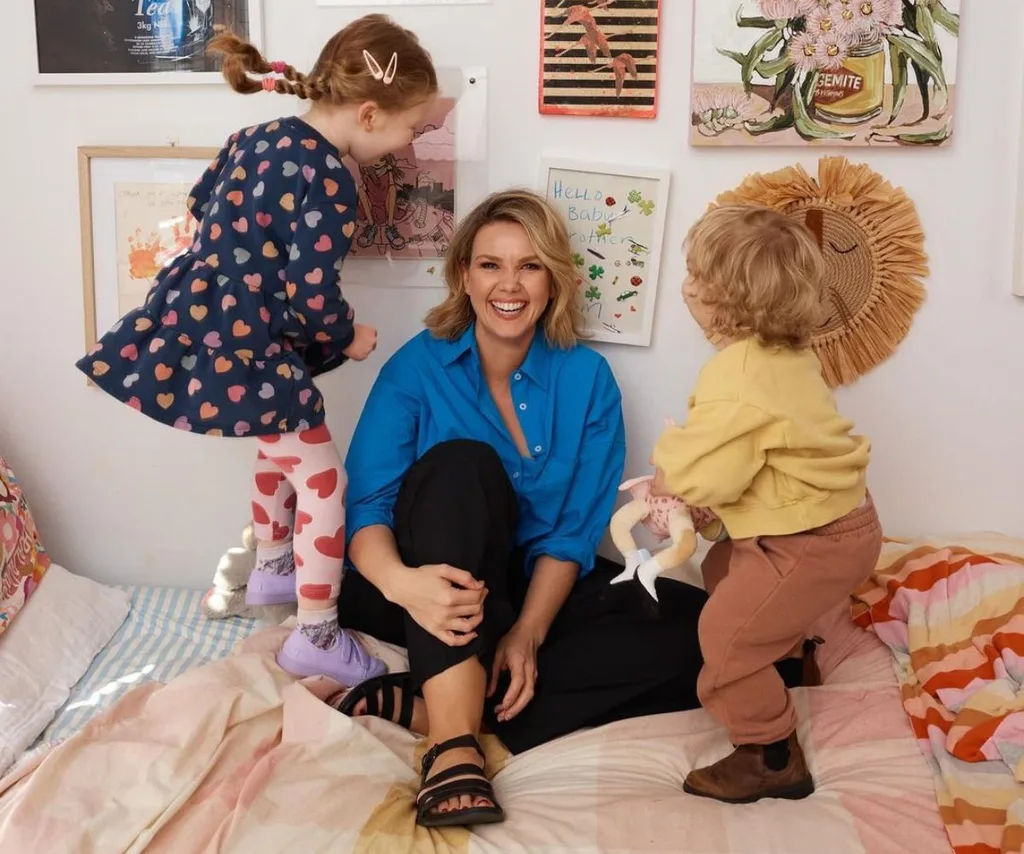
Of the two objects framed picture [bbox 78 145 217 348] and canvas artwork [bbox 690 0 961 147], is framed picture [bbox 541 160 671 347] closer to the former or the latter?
canvas artwork [bbox 690 0 961 147]

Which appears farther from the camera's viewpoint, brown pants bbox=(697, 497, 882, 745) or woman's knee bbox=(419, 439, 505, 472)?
woman's knee bbox=(419, 439, 505, 472)

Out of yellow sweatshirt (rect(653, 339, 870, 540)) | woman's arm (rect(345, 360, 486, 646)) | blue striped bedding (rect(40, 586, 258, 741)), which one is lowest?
blue striped bedding (rect(40, 586, 258, 741))

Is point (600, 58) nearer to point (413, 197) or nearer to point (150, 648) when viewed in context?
point (413, 197)

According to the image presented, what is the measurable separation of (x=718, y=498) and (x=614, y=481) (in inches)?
16.8

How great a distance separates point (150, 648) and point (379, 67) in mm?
1024

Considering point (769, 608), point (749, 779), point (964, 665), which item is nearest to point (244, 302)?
point (769, 608)

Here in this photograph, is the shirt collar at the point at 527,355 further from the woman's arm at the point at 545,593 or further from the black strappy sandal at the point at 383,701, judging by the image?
the black strappy sandal at the point at 383,701

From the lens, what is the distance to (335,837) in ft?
3.72

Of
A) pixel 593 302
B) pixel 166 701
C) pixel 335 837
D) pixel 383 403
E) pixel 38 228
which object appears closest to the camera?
pixel 335 837

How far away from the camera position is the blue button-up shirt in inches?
61.5

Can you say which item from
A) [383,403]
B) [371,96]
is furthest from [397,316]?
[371,96]

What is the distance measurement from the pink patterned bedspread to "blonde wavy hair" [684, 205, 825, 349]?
22.5 inches

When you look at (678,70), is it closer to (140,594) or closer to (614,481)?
(614,481)

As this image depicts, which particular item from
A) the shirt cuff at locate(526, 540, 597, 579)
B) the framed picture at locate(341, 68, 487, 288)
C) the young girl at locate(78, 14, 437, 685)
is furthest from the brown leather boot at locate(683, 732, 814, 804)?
the framed picture at locate(341, 68, 487, 288)
